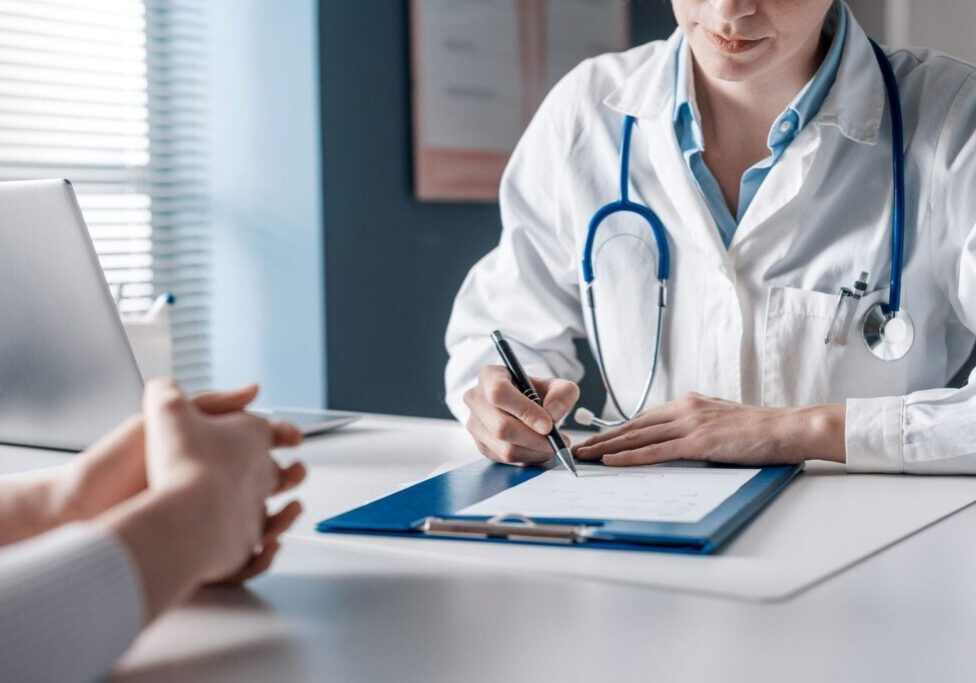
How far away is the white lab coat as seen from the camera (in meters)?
1.39

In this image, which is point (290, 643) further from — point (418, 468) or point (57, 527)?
point (418, 468)

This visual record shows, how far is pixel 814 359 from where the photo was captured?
1416mm

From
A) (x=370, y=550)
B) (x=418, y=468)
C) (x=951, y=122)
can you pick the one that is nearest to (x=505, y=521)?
(x=370, y=550)

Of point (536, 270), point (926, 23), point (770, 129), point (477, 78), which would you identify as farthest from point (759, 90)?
point (926, 23)

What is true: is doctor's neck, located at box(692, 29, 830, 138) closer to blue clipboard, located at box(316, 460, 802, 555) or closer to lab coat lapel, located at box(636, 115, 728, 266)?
lab coat lapel, located at box(636, 115, 728, 266)

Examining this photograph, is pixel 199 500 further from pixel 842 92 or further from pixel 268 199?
pixel 268 199

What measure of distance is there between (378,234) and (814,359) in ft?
4.92

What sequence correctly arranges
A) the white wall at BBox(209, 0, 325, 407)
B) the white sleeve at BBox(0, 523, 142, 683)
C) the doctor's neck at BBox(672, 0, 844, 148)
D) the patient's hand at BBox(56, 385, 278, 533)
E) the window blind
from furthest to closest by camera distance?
the white wall at BBox(209, 0, 325, 407) → the window blind → the doctor's neck at BBox(672, 0, 844, 148) → the patient's hand at BBox(56, 385, 278, 533) → the white sleeve at BBox(0, 523, 142, 683)

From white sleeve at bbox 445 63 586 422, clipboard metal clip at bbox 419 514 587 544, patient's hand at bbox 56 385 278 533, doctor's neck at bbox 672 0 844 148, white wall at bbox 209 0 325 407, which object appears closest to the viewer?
patient's hand at bbox 56 385 278 533

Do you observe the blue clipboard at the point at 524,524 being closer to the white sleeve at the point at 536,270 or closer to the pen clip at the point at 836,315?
the pen clip at the point at 836,315

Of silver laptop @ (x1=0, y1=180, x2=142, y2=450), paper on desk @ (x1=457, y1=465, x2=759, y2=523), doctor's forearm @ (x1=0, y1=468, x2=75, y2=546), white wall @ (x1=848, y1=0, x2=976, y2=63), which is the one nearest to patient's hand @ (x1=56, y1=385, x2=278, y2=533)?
doctor's forearm @ (x1=0, y1=468, x2=75, y2=546)

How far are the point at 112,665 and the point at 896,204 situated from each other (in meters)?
1.09

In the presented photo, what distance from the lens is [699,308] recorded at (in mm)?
1491

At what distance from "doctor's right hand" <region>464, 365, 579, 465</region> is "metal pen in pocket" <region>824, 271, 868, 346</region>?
0.36 meters
